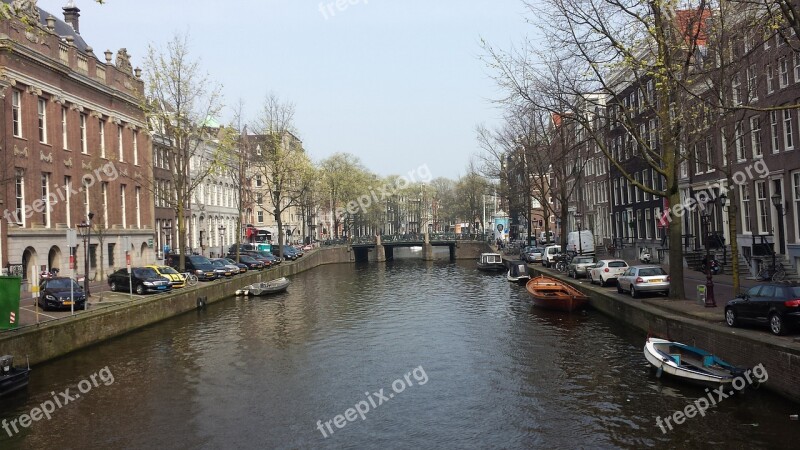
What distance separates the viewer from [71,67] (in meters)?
44.2

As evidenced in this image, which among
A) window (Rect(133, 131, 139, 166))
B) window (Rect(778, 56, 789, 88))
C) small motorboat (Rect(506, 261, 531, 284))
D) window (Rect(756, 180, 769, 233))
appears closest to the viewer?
window (Rect(778, 56, 789, 88))

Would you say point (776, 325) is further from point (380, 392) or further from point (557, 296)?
point (557, 296)

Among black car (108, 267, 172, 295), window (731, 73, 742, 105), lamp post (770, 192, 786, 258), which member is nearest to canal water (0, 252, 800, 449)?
black car (108, 267, 172, 295)

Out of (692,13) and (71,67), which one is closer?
(692,13)

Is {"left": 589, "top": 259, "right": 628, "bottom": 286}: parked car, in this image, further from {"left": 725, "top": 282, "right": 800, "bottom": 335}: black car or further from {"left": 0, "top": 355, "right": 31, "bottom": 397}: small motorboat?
{"left": 0, "top": 355, "right": 31, "bottom": 397}: small motorboat

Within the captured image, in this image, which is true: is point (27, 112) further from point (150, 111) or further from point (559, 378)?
point (559, 378)

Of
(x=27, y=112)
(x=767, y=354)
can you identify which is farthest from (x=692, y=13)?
(x=27, y=112)

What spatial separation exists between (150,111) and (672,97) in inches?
1272

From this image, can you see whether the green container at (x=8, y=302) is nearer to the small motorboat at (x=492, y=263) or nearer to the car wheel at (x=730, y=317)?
the car wheel at (x=730, y=317)

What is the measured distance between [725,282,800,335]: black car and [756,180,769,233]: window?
19.1 metres

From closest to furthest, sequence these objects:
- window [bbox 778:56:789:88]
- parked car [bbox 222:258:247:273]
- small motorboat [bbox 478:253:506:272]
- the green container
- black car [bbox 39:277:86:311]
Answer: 1. the green container
2. black car [bbox 39:277:86:311]
3. window [bbox 778:56:789:88]
4. parked car [bbox 222:258:247:273]
5. small motorboat [bbox 478:253:506:272]

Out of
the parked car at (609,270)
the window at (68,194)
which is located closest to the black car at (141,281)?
the window at (68,194)

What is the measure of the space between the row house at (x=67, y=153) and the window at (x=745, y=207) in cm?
3483

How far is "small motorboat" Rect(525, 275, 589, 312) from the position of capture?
107 feet
